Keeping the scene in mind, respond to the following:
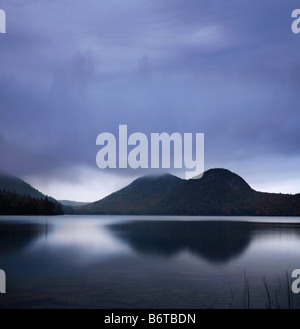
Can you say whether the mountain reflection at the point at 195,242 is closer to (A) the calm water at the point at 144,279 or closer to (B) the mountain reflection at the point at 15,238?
(A) the calm water at the point at 144,279

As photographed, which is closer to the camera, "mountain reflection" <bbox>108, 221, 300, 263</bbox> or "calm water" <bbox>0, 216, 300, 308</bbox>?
"calm water" <bbox>0, 216, 300, 308</bbox>

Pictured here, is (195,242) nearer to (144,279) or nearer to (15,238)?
(15,238)

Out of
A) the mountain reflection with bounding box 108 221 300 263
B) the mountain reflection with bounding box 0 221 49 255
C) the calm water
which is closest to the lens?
the calm water

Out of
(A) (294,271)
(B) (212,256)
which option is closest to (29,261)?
(B) (212,256)

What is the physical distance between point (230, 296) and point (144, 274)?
1245cm

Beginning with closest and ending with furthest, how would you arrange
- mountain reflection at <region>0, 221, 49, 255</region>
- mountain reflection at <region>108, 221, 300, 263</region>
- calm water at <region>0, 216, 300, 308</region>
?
calm water at <region>0, 216, 300, 308</region> < mountain reflection at <region>108, 221, 300, 263</region> < mountain reflection at <region>0, 221, 49, 255</region>

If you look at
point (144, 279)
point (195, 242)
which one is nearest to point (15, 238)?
point (195, 242)

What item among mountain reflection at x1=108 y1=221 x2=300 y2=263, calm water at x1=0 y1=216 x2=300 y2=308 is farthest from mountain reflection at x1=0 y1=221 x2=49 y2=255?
mountain reflection at x1=108 y1=221 x2=300 y2=263

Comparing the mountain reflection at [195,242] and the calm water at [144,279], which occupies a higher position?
the calm water at [144,279]

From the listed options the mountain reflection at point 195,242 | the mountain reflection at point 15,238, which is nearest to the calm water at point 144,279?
the mountain reflection at point 195,242

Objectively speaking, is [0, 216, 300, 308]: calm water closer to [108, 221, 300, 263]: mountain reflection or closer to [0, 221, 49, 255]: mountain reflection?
[108, 221, 300, 263]: mountain reflection

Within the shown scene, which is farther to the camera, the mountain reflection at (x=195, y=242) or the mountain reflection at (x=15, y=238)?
the mountain reflection at (x=15, y=238)
